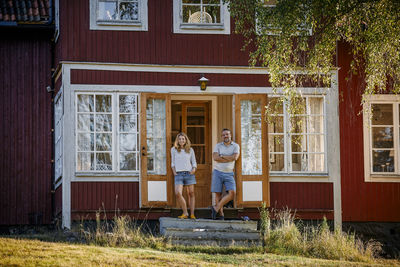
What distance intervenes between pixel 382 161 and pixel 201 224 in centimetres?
473

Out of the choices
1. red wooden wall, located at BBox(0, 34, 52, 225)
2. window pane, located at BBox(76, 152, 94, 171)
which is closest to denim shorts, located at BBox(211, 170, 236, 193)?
window pane, located at BBox(76, 152, 94, 171)

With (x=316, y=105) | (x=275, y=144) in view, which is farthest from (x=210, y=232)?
(x=316, y=105)

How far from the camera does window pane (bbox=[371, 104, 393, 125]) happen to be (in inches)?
742

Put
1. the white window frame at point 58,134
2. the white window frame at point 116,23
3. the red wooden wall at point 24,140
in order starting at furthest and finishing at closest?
the red wooden wall at point 24,140 → the white window frame at point 58,134 → the white window frame at point 116,23

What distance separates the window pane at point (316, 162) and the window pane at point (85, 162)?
15.4ft

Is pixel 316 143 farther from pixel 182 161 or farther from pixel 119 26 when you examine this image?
pixel 119 26

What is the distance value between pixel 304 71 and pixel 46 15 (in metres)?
6.22

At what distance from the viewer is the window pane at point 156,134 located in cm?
1765

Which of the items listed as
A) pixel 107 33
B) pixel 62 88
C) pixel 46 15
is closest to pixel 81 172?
pixel 62 88

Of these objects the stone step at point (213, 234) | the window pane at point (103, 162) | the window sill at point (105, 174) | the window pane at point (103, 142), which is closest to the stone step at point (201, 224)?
the stone step at point (213, 234)

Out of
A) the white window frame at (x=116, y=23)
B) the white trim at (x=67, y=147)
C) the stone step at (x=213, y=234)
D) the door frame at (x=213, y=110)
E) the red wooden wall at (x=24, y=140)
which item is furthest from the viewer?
the door frame at (x=213, y=110)

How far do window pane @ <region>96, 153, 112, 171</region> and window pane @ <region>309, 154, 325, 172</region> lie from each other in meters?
4.31

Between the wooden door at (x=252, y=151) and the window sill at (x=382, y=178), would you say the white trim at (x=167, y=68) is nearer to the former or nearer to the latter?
the wooden door at (x=252, y=151)

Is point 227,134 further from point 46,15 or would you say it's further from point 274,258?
point 46,15
